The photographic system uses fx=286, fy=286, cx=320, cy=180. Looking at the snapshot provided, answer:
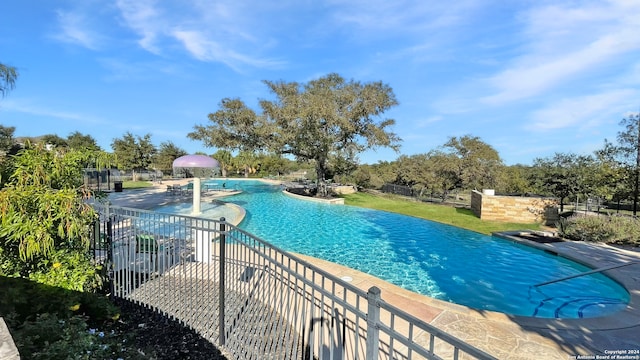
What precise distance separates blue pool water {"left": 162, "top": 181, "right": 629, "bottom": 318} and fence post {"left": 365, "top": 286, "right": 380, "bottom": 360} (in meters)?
5.30

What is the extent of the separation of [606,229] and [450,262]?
20.1 feet

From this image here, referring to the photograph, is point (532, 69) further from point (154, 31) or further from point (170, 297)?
point (154, 31)

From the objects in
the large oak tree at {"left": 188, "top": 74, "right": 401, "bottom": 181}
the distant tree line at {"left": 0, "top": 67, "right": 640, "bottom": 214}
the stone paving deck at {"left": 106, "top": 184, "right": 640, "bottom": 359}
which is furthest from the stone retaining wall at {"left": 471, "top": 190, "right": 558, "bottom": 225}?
the stone paving deck at {"left": 106, "top": 184, "right": 640, "bottom": 359}

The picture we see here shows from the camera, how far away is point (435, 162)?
76.9 feet

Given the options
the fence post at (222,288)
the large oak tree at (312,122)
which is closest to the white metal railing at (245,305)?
the fence post at (222,288)

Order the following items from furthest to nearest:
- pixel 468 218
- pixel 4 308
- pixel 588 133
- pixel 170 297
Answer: pixel 588 133, pixel 468 218, pixel 170 297, pixel 4 308

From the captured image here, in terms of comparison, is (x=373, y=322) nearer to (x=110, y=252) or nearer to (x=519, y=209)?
(x=110, y=252)

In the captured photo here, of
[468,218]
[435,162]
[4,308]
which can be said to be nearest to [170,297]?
[4,308]

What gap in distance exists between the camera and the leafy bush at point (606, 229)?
9.63 metres

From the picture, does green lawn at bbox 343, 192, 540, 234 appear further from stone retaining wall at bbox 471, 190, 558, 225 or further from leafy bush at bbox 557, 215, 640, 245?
leafy bush at bbox 557, 215, 640, 245

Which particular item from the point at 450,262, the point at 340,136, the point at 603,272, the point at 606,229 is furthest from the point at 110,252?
the point at 340,136

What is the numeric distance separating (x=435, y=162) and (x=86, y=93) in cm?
2787

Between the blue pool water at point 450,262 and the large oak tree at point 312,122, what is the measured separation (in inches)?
286

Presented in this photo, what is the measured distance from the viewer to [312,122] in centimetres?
1889
